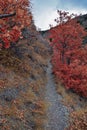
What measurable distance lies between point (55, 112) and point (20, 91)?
4156 mm

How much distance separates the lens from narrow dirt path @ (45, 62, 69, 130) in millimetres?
27594

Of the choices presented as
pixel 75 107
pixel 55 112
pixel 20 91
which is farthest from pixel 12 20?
pixel 75 107

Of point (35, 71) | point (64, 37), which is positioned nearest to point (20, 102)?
point (35, 71)

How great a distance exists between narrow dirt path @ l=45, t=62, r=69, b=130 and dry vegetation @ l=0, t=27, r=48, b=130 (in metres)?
0.75

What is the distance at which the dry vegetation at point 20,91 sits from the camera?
2439cm

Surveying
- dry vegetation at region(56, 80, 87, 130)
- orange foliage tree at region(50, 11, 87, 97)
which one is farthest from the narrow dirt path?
orange foliage tree at region(50, 11, 87, 97)

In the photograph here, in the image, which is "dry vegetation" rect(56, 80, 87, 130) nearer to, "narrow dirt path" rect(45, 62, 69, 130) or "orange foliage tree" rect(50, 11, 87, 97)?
"narrow dirt path" rect(45, 62, 69, 130)

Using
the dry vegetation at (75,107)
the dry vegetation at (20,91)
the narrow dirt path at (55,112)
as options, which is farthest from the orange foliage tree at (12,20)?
the dry vegetation at (75,107)

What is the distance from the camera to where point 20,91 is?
3022 centimetres

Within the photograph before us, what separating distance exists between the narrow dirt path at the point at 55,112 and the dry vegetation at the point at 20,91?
746mm

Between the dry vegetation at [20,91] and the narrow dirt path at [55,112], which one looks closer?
the dry vegetation at [20,91]

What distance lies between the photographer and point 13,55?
38.0m

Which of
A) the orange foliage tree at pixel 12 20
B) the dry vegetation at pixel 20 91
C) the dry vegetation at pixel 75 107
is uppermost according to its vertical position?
the orange foliage tree at pixel 12 20

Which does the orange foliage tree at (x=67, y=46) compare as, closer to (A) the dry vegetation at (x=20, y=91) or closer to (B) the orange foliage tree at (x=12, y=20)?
(A) the dry vegetation at (x=20, y=91)
